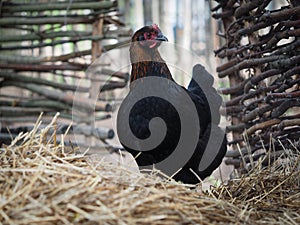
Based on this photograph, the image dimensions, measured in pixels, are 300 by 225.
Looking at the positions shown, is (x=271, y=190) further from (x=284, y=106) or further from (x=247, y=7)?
(x=247, y=7)

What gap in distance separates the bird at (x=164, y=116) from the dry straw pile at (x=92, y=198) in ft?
2.99

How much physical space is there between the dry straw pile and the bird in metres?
0.91

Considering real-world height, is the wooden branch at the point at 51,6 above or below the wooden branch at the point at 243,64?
above

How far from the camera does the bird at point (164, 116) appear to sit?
9.92 feet

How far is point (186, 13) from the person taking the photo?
23.7 feet

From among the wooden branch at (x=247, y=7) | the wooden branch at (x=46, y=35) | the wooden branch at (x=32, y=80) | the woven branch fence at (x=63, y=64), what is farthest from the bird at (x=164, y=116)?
the wooden branch at (x=32, y=80)

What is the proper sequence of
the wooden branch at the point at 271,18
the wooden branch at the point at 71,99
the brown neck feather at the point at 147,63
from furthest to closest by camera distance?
the wooden branch at the point at 71,99 → the brown neck feather at the point at 147,63 → the wooden branch at the point at 271,18

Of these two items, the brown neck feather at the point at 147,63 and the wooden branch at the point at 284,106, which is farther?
the brown neck feather at the point at 147,63

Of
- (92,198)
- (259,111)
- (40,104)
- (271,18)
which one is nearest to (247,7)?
(271,18)

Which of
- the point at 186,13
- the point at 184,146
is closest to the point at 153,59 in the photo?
the point at 184,146

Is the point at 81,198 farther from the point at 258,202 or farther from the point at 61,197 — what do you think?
the point at 258,202

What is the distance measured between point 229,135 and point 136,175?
96.3 inches

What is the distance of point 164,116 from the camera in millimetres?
3012

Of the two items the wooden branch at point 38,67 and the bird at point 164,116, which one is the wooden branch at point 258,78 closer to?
the bird at point 164,116
